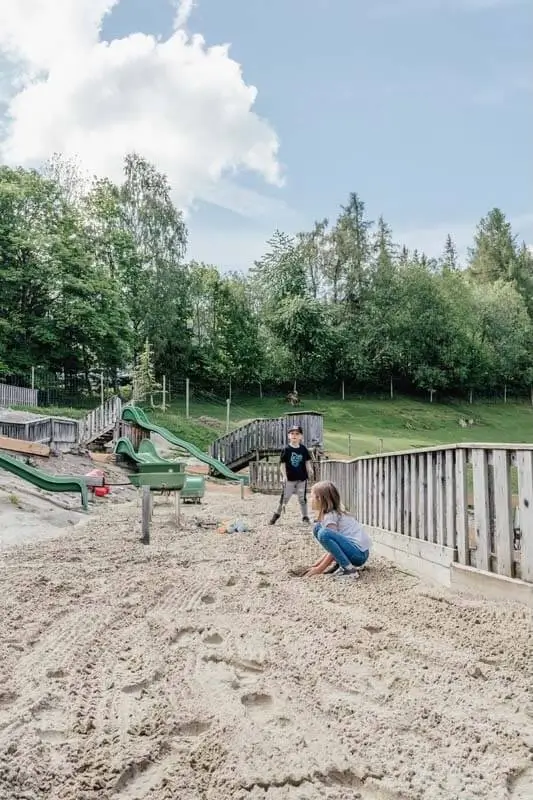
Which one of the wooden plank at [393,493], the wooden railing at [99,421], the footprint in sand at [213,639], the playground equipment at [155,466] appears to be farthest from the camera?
the wooden railing at [99,421]

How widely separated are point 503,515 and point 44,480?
900cm

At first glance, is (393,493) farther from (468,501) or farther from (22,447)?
(22,447)

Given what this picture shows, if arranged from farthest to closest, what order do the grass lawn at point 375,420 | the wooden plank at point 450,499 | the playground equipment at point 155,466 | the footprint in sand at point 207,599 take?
the grass lawn at point 375,420 < the playground equipment at point 155,466 < the wooden plank at point 450,499 < the footprint in sand at point 207,599

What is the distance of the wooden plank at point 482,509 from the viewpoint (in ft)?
13.7

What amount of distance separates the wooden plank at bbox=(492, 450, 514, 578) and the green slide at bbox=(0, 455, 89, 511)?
28.1 feet

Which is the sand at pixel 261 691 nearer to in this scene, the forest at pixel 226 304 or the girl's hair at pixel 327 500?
the girl's hair at pixel 327 500

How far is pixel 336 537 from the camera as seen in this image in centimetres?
515

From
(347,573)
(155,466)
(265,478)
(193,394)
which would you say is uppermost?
(193,394)

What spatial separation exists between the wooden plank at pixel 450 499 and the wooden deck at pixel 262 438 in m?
15.2

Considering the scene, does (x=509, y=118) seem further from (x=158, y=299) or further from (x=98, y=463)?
(x=158, y=299)

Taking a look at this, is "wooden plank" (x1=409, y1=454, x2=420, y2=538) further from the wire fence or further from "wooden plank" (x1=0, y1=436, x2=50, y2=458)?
the wire fence

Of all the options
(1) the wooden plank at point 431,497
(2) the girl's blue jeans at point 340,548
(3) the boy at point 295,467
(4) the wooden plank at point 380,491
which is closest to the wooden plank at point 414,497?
(1) the wooden plank at point 431,497

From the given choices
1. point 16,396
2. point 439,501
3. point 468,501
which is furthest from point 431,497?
point 16,396

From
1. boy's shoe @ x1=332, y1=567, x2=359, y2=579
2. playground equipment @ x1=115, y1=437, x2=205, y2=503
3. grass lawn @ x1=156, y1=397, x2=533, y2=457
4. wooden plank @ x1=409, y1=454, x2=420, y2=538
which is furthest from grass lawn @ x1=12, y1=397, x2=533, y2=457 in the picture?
boy's shoe @ x1=332, y1=567, x2=359, y2=579
